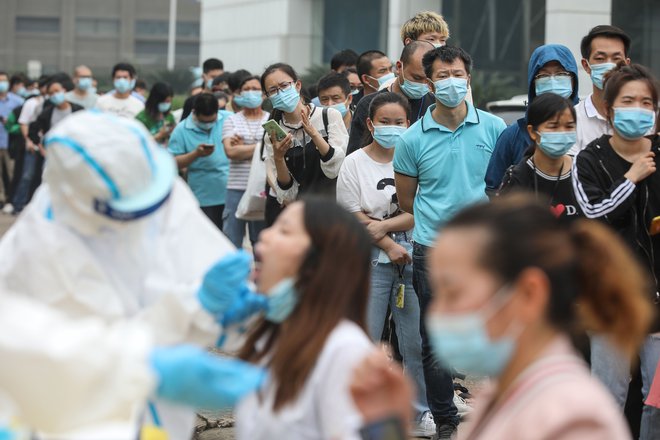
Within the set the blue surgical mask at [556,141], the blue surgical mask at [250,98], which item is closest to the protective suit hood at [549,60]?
the blue surgical mask at [556,141]

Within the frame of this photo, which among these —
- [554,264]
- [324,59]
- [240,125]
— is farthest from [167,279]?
[324,59]

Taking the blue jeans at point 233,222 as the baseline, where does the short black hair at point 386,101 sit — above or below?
above

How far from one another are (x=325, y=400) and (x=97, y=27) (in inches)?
3000

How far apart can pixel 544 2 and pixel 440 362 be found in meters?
19.3

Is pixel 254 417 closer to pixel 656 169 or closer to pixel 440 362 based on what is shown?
pixel 656 169

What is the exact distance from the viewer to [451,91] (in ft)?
20.7

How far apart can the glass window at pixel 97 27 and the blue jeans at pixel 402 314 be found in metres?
72.2

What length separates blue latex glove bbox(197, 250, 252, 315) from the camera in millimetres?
3344

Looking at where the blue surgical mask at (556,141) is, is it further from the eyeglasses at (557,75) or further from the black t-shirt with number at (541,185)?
the eyeglasses at (557,75)

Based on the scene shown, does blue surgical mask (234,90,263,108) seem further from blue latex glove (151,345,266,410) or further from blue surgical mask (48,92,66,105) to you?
blue latex glove (151,345,266,410)

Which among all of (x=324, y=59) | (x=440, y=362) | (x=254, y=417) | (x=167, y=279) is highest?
(x=324, y=59)

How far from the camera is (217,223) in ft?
33.0

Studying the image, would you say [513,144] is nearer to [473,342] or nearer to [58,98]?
[473,342]

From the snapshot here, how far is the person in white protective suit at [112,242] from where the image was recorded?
11.2 ft
